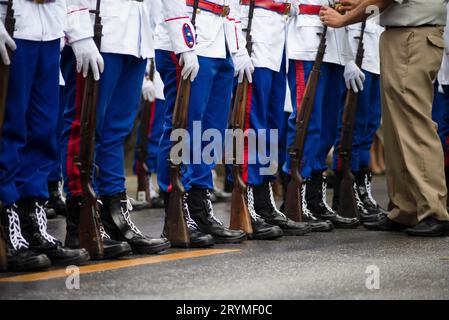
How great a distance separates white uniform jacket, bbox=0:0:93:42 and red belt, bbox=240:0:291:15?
1465 millimetres

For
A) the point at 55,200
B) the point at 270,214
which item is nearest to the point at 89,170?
the point at 270,214

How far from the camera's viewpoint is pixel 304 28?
6.18 m

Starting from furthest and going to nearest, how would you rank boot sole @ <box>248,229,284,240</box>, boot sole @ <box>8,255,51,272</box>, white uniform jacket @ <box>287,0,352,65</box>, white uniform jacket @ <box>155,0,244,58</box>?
white uniform jacket @ <box>287,0,352,65</box> → boot sole @ <box>248,229,284,240</box> → white uniform jacket @ <box>155,0,244,58</box> → boot sole @ <box>8,255,51,272</box>

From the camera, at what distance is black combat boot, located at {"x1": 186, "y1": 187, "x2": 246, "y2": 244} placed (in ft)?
17.4

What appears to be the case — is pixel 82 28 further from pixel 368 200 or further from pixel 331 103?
pixel 368 200

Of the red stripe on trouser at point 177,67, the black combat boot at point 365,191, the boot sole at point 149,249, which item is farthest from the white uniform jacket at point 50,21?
the black combat boot at point 365,191

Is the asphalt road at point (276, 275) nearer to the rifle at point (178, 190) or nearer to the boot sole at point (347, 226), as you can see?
the rifle at point (178, 190)

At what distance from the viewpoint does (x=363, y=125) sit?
6926 millimetres

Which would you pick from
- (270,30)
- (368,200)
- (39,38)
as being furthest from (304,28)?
(39,38)

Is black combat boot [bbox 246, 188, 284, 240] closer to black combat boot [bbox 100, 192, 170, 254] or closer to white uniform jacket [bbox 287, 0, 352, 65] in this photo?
black combat boot [bbox 100, 192, 170, 254]

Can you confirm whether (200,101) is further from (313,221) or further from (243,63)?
(313,221)

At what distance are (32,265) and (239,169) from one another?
5.71ft

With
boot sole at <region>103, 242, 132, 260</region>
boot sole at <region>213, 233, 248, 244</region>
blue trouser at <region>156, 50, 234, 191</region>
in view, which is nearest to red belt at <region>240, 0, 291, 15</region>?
blue trouser at <region>156, 50, 234, 191</region>

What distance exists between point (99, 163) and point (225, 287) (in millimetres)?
1215
